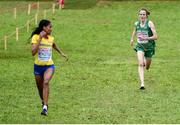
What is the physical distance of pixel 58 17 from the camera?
142ft

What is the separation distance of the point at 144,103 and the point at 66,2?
40.3 meters

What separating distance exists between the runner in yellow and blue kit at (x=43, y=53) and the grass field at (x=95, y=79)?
0.59m

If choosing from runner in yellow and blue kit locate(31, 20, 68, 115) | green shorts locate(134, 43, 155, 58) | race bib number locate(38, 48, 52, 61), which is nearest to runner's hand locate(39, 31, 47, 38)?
runner in yellow and blue kit locate(31, 20, 68, 115)

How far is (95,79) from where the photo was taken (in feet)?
61.4

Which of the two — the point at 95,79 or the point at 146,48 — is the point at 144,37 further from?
the point at 95,79

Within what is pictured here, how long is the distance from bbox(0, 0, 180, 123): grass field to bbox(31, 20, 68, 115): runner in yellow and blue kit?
59cm

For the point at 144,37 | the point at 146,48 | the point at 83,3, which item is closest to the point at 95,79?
the point at 146,48

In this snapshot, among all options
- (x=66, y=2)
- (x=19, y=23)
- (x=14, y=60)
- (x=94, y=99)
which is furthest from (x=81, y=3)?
(x=94, y=99)

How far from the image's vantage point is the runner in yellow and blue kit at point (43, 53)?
12938mm

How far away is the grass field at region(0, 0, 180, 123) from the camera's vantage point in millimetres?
13047

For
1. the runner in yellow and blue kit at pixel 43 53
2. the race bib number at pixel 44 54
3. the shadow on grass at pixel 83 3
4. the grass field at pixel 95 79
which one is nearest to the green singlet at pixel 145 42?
the grass field at pixel 95 79

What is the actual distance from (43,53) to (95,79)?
226 inches

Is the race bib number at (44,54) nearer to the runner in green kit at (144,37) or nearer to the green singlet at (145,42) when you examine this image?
the runner in green kit at (144,37)

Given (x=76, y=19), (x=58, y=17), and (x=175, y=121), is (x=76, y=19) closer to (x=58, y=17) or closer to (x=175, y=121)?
(x=58, y=17)
